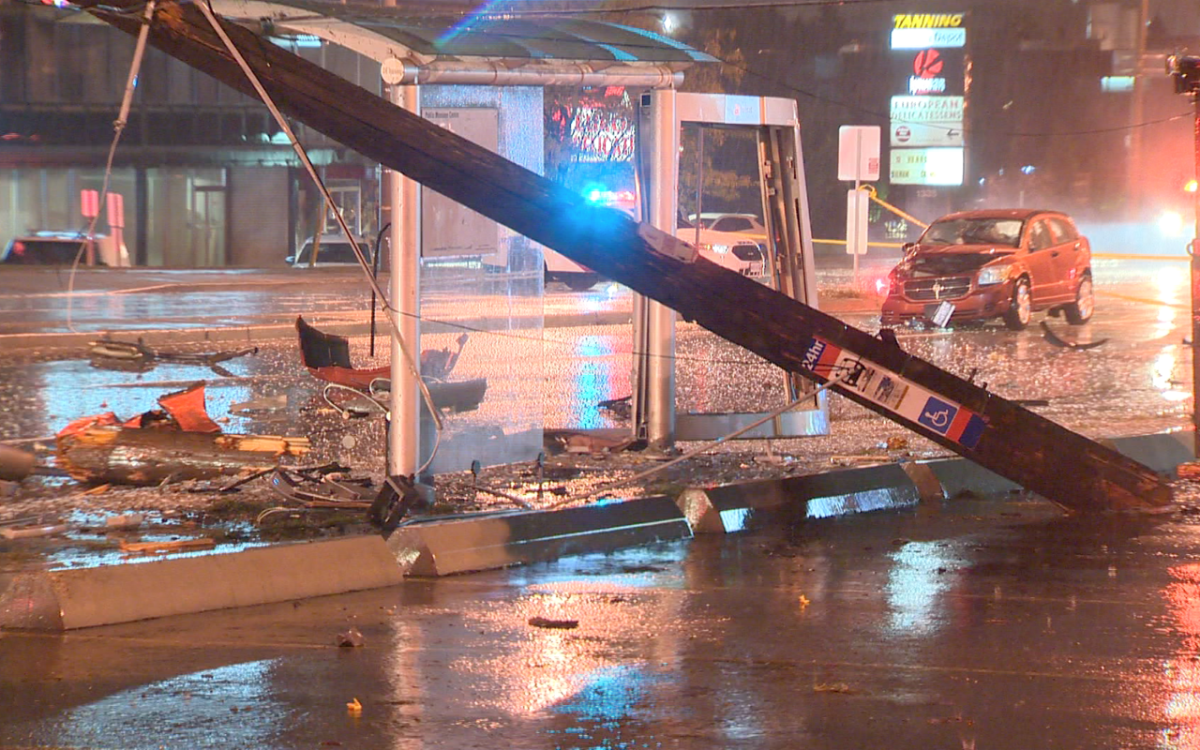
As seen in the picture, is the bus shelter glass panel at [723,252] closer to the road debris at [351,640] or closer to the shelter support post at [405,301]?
the shelter support post at [405,301]

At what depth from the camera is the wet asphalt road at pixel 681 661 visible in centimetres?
459

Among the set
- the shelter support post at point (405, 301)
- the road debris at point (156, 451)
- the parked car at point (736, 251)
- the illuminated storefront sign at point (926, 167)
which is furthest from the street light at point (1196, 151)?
the illuminated storefront sign at point (926, 167)

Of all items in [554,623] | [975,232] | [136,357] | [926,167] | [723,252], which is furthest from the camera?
[926,167]

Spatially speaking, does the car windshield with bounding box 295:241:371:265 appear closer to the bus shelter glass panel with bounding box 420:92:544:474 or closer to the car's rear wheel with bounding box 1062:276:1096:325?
the car's rear wheel with bounding box 1062:276:1096:325

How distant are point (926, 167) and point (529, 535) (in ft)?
142

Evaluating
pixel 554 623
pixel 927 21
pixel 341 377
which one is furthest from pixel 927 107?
pixel 554 623

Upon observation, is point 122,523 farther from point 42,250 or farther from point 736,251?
point 42,250

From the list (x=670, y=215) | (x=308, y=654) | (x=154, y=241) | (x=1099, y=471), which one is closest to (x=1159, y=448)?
(x=1099, y=471)

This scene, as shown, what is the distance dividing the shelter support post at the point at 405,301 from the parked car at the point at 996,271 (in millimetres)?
12762

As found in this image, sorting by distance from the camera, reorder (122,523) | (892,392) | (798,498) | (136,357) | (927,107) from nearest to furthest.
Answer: (122,523)
(892,392)
(798,498)
(136,357)
(927,107)

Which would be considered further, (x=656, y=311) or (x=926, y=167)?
(x=926, y=167)

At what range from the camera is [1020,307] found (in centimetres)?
2000

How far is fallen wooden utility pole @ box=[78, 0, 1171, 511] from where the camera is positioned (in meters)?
6.67

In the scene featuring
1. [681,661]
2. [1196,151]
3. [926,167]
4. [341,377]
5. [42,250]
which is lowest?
[681,661]
